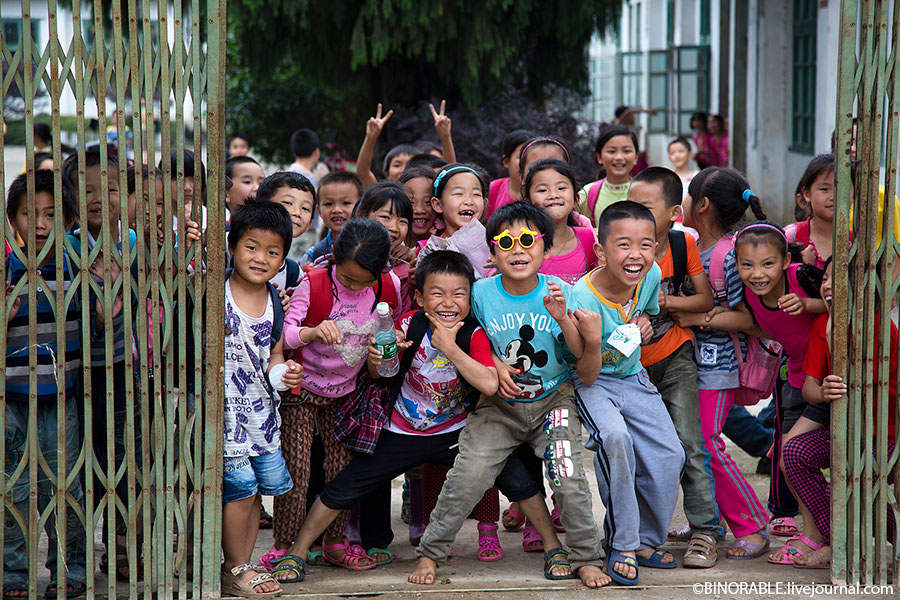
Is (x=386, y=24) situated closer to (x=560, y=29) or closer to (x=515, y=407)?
(x=560, y=29)

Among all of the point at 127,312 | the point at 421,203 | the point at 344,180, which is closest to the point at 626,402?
the point at 421,203

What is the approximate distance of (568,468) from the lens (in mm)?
3750

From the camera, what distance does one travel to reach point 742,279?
3.99 m

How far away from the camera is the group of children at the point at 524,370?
12.2 ft

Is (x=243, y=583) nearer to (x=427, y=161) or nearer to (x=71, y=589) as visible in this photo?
(x=71, y=589)

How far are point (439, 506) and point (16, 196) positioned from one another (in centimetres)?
197

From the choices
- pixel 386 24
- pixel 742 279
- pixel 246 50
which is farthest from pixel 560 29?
pixel 742 279

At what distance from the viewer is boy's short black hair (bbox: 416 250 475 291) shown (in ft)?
12.5

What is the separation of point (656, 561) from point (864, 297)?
1318mm

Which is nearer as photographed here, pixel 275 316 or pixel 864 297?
pixel 864 297

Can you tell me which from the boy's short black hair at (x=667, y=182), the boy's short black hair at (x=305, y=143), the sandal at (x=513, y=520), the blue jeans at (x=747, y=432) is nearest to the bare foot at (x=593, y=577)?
the sandal at (x=513, y=520)

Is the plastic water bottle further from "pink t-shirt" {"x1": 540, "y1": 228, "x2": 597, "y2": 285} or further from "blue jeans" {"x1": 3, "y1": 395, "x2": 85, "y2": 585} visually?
"blue jeans" {"x1": 3, "y1": 395, "x2": 85, "y2": 585}

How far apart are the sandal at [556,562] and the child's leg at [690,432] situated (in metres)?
0.59

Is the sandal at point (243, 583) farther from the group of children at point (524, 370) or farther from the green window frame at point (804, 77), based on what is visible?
the green window frame at point (804, 77)
